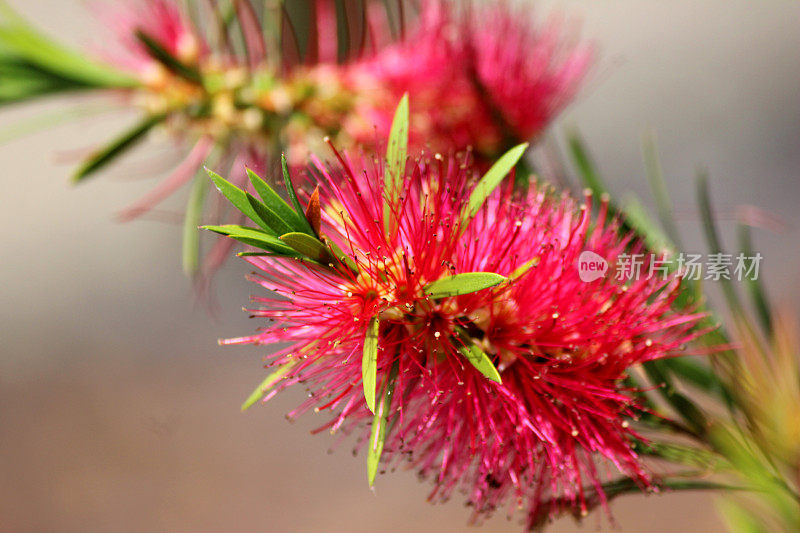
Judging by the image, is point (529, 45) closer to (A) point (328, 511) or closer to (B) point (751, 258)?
(B) point (751, 258)

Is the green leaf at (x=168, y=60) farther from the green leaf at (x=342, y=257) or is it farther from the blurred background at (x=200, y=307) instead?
the blurred background at (x=200, y=307)

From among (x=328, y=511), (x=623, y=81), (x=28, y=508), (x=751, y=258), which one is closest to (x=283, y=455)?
(x=328, y=511)

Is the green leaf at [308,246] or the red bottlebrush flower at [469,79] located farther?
the red bottlebrush flower at [469,79]

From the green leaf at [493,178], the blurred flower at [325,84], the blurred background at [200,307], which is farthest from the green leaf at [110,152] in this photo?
the blurred background at [200,307]

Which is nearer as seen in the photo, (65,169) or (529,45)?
(529,45)

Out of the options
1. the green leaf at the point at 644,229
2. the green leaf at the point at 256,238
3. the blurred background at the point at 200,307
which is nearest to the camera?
A: the green leaf at the point at 256,238
